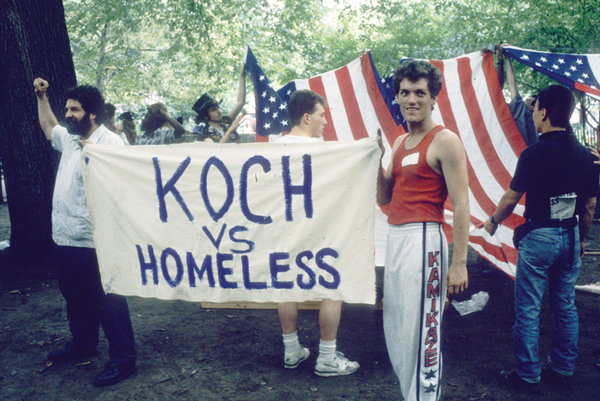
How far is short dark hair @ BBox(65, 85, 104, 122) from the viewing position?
3.19 m

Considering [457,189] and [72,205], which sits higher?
[457,189]

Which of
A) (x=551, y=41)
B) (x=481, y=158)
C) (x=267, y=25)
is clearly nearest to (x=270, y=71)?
(x=267, y=25)

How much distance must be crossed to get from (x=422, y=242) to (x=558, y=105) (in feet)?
4.76

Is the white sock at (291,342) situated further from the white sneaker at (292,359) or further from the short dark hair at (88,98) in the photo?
the short dark hair at (88,98)

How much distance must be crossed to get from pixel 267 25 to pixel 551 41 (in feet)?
27.9

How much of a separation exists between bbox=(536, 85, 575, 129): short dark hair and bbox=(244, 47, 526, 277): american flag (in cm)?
144

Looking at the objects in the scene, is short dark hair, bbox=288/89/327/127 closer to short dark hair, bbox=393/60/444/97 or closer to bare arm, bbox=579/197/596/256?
short dark hair, bbox=393/60/444/97

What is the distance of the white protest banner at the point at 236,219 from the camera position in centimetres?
269

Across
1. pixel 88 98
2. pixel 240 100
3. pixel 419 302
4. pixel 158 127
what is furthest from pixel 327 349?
pixel 158 127

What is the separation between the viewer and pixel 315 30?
1586cm

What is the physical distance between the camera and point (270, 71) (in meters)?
15.4

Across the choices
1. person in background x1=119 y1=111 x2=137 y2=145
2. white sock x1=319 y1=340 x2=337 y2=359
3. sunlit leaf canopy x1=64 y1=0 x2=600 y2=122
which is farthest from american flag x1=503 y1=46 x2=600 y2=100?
person in background x1=119 y1=111 x2=137 y2=145

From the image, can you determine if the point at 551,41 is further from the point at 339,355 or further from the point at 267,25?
the point at 267,25

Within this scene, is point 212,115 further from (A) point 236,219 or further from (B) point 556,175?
(B) point 556,175
